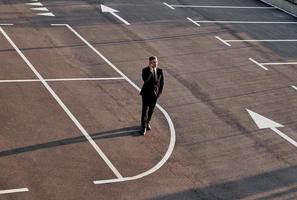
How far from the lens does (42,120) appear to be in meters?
14.5

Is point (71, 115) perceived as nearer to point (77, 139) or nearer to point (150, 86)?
point (77, 139)

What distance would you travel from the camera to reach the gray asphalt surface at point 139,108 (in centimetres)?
1218

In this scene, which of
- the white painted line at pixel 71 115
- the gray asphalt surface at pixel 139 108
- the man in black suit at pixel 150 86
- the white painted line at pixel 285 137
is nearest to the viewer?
the gray asphalt surface at pixel 139 108

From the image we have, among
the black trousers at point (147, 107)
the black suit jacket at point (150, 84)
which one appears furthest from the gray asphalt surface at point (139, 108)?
the black suit jacket at point (150, 84)

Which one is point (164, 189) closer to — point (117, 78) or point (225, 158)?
point (225, 158)

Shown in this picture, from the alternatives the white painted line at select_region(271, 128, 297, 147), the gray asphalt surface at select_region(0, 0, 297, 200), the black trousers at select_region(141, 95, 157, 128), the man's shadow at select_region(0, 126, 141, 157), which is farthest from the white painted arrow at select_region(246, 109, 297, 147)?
the man's shadow at select_region(0, 126, 141, 157)

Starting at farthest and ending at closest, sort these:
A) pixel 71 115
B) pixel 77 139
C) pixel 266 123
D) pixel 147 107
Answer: pixel 266 123, pixel 71 115, pixel 147 107, pixel 77 139

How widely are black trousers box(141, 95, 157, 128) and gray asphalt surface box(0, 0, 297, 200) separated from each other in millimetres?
353

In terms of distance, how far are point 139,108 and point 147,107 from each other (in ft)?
4.14

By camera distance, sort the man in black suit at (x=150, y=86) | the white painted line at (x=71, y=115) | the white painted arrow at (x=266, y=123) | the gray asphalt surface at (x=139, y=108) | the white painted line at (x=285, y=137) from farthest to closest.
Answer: the white painted arrow at (x=266, y=123) → the white painted line at (x=285, y=137) → the man in black suit at (x=150, y=86) → the white painted line at (x=71, y=115) → the gray asphalt surface at (x=139, y=108)

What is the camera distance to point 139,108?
1572 centimetres

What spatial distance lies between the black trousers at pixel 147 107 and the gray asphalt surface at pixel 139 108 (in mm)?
353

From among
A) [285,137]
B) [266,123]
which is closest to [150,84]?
[266,123]

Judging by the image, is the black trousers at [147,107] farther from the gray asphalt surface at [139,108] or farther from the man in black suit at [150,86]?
the gray asphalt surface at [139,108]
